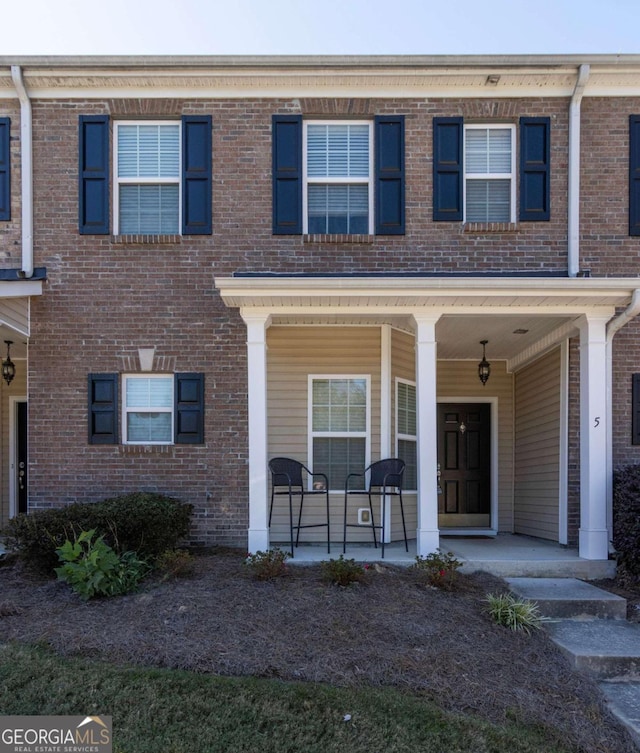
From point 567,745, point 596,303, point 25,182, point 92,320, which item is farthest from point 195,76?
point 567,745

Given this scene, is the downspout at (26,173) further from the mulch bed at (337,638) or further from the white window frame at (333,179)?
the mulch bed at (337,638)

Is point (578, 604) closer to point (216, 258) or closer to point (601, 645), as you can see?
point (601, 645)

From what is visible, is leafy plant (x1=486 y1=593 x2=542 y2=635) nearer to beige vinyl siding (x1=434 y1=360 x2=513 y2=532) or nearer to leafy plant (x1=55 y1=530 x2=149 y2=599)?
leafy plant (x1=55 y1=530 x2=149 y2=599)

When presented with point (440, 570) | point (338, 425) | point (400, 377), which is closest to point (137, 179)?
point (338, 425)

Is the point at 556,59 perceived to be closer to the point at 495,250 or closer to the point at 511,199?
the point at 511,199

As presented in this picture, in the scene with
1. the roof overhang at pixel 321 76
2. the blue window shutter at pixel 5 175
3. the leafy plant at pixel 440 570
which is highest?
the roof overhang at pixel 321 76

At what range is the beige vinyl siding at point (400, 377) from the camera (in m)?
7.41

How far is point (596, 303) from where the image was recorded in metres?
6.27

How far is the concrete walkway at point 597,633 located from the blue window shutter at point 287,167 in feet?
14.7

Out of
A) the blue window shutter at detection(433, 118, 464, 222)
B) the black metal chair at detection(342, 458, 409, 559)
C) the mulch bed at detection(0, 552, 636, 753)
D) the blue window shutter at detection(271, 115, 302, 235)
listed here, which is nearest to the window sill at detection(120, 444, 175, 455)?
the mulch bed at detection(0, 552, 636, 753)

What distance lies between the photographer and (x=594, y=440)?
20.7 feet

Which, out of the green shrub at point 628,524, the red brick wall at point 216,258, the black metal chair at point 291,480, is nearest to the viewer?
the green shrub at point 628,524

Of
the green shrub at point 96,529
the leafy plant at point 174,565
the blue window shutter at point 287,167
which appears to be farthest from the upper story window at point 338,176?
the leafy plant at point 174,565

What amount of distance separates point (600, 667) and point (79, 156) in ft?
23.3
